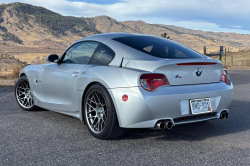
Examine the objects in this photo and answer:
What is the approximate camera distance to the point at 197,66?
4051mm

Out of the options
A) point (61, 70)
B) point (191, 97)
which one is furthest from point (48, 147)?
point (191, 97)

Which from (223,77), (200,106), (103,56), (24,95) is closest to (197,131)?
(200,106)

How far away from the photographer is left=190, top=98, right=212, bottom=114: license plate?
3.86 meters

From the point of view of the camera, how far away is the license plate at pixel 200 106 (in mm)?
3863

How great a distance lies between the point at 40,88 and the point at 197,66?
2867 mm

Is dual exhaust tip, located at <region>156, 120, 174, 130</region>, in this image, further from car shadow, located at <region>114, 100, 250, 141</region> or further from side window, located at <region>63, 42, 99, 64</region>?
side window, located at <region>63, 42, 99, 64</region>

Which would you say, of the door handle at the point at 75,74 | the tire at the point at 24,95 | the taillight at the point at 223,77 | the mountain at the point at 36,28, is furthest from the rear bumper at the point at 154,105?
the mountain at the point at 36,28

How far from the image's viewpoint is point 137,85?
3643 millimetres

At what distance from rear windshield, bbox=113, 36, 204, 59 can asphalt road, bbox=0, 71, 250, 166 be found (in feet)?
3.63

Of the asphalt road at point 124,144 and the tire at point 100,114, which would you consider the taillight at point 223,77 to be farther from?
the tire at point 100,114

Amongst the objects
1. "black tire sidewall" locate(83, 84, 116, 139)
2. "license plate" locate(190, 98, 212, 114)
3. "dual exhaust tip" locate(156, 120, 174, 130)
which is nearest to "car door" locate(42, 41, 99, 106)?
"black tire sidewall" locate(83, 84, 116, 139)

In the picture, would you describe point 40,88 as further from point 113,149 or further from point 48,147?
point 113,149

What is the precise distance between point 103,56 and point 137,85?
0.98 m

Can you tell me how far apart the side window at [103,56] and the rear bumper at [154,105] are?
0.61 meters
